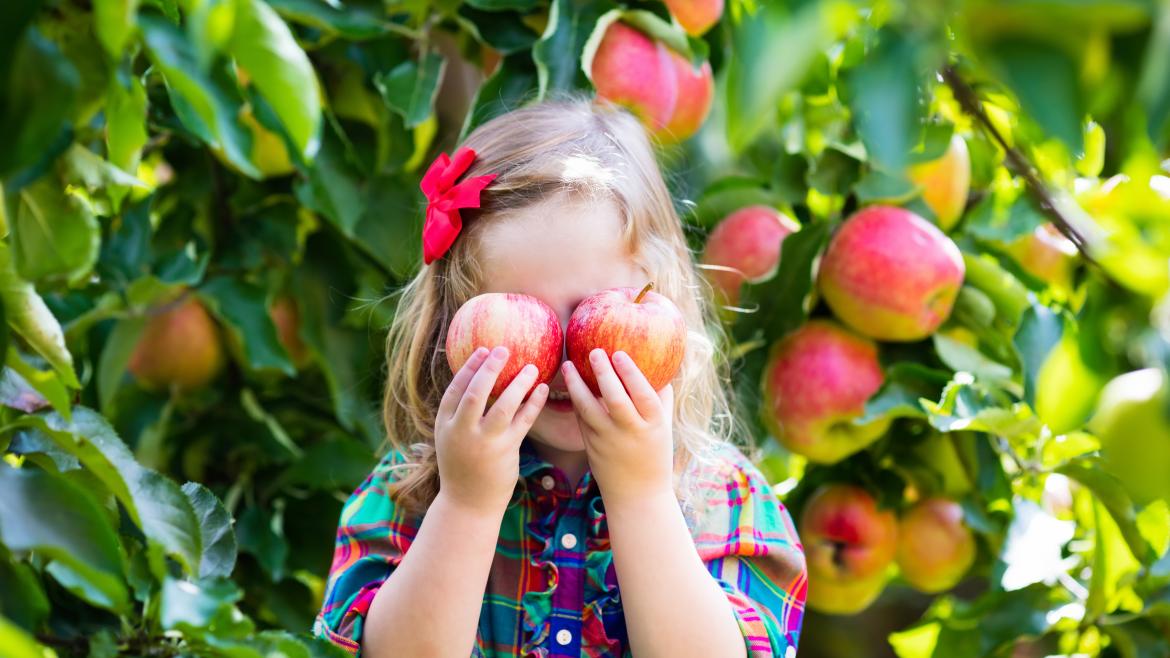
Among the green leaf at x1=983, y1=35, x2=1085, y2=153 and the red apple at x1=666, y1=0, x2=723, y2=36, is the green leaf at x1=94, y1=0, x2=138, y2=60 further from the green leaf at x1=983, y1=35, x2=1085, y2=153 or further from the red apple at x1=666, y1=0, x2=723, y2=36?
the red apple at x1=666, y1=0, x2=723, y2=36

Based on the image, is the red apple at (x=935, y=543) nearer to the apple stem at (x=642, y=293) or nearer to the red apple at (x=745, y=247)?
the red apple at (x=745, y=247)

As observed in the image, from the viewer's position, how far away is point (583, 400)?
98cm

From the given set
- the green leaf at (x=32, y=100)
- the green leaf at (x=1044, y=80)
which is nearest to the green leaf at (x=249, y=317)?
the green leaf at (x=32, y=100)

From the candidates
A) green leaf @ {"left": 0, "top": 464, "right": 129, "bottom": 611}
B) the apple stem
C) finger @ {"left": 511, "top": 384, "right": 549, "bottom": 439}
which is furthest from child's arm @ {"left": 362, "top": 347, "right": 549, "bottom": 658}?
green leaf @ {"left": 0, "top": 464, "right": 129, "bottom": 611}

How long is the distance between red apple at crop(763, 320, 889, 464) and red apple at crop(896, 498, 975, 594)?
0.11 meters

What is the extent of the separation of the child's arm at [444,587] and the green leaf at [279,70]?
0.55 m

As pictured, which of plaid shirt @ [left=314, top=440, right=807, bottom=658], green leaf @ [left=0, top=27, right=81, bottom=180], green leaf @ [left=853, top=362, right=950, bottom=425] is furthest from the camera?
green leaf @ [left=853, top=362, right=950, bottom=425]

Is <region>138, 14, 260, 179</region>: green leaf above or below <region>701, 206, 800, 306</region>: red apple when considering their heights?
above

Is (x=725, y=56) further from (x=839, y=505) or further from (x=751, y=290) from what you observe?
(x=839, y=505)

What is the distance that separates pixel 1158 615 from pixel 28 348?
3.69ft

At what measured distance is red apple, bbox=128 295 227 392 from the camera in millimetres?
1476

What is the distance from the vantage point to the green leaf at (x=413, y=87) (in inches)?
52.1

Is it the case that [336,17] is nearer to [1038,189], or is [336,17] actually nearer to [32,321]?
[32,321]

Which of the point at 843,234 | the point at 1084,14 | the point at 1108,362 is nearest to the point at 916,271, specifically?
the point at 843,234
